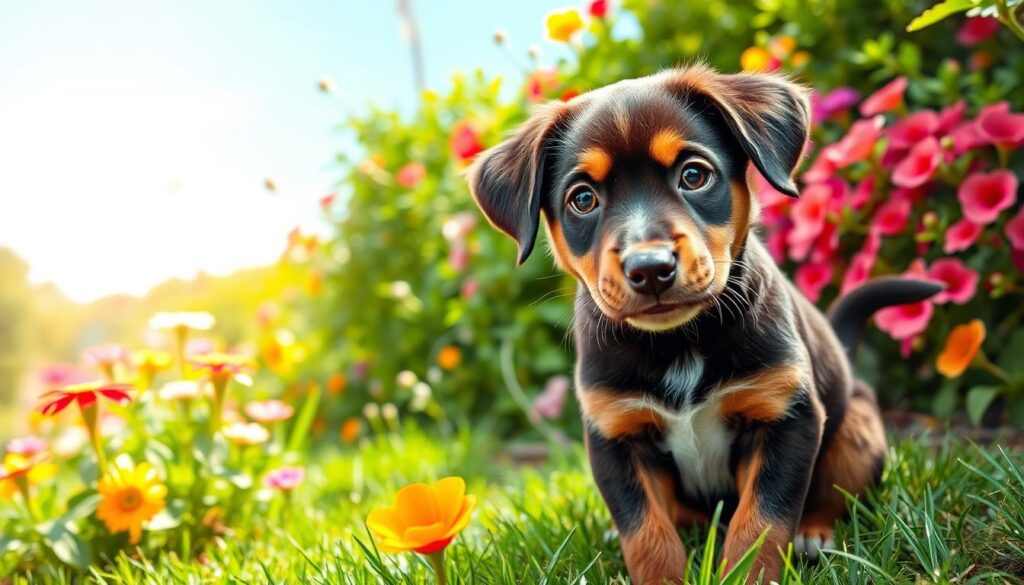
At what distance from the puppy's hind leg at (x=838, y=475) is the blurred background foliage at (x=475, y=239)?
1.63 metres

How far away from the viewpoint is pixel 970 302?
3.66m

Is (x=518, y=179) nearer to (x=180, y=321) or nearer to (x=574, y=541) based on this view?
(x=574, y=541)

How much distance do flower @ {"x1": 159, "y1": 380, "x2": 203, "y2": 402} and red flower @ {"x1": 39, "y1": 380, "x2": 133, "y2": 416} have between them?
19.0 inches

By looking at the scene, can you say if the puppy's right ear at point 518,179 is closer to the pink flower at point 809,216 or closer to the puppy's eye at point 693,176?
the puppy's eye at point 693,176

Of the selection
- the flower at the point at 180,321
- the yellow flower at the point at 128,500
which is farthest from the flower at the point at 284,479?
the flower at the point at 180,321

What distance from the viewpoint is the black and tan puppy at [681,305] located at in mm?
1979

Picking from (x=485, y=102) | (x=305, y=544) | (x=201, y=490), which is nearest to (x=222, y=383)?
(x=201, y=490)

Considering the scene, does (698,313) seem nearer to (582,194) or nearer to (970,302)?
(582,194)

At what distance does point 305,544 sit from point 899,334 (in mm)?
2465

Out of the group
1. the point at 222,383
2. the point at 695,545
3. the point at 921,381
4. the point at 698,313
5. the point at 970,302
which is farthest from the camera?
the point at 921,381

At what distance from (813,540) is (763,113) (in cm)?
117

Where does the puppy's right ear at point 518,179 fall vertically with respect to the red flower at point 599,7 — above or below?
below

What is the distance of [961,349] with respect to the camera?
330 cm

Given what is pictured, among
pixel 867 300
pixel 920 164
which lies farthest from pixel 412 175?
pixel 867 300
